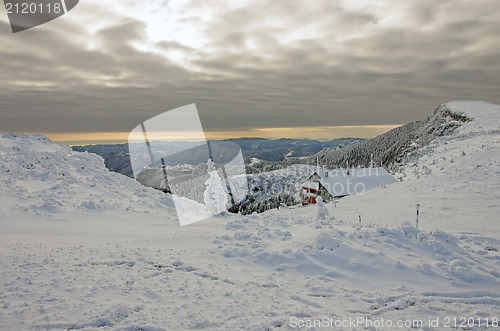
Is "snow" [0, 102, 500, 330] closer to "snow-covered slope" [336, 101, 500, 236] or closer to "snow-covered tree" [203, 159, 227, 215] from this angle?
"snow-covered slope" [336, 101, 500, 236]

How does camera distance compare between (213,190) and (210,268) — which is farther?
(213,190)

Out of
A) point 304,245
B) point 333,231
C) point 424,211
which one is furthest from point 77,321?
point 424,211

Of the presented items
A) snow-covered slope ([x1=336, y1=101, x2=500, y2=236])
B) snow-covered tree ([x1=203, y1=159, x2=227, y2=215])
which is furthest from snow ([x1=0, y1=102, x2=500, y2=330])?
snow-covered tree ([x1=203, y1=159, x2=227, y2=215])

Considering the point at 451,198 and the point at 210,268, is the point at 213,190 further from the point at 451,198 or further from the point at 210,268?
the point at 210,268

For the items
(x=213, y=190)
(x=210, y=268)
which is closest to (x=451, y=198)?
(x=210, y=268)

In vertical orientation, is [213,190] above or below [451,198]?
above

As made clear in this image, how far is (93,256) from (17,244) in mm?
2393

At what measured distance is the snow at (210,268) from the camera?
5.84 meters

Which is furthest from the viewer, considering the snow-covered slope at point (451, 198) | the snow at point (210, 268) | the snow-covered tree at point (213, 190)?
the snow-covered tree at point (213, 190)

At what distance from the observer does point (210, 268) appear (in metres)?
8.20

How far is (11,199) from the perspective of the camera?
12617 millimetres

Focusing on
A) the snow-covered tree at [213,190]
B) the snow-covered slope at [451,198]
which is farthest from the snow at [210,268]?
the snow-covered tree at [213,190]

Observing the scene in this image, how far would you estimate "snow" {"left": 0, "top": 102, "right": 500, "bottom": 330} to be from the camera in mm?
5840

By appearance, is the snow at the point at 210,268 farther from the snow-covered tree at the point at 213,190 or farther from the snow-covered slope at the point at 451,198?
the snow-covered tree at the point at 213,190
